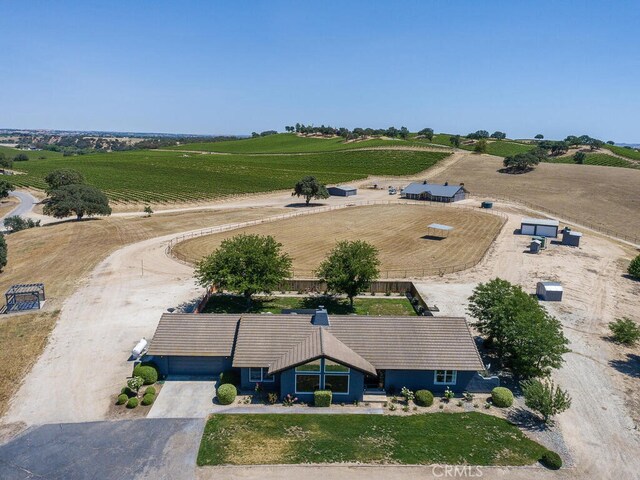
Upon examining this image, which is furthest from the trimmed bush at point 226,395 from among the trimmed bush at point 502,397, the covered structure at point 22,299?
the covered structure at point 22,299

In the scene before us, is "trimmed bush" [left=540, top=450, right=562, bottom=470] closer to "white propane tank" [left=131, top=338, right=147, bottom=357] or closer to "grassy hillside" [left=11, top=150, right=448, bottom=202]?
"white propane tank" [left=131, top=338, right=147, bottom=357]

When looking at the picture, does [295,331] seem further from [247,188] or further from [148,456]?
[247,188]

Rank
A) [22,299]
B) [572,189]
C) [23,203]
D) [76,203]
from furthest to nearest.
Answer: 1. [572,189]
2. [23,203]
3. [76,203]
4. [22,299]

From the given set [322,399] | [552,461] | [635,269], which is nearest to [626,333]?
[552,461]

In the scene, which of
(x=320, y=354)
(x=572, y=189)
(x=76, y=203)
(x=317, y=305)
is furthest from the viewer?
(x=572, y=189)

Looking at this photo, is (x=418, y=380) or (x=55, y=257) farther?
(x=55, y=257)

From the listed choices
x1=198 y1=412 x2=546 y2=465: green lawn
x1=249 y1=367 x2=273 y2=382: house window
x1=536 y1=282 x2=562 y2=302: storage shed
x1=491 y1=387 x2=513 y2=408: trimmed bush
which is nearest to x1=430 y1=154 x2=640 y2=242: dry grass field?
x1=536 y1=282 x2=562 y2=302: storage shed

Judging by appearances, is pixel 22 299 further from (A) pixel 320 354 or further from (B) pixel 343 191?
(B) pixel 343 191
